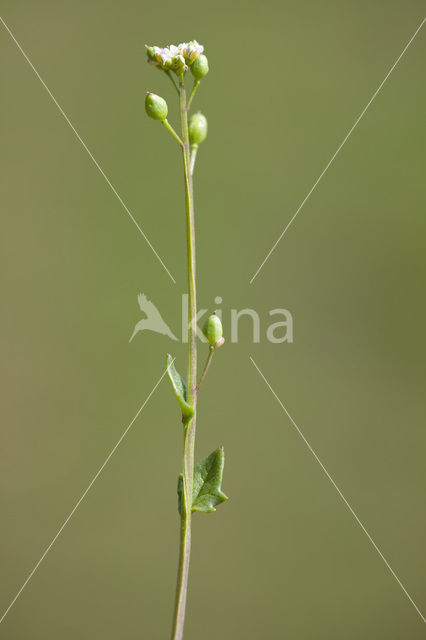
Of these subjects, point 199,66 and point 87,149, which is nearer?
point 199,66

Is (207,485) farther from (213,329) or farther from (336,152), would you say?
(336,152)

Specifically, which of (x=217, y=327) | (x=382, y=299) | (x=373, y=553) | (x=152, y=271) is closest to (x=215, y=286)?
(x=152, y=271)

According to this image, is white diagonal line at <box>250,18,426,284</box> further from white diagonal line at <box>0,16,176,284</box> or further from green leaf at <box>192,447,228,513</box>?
green leaf at <box>192,447,228,513</box>

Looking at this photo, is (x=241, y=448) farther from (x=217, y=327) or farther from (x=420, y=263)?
(x=217, y=327)

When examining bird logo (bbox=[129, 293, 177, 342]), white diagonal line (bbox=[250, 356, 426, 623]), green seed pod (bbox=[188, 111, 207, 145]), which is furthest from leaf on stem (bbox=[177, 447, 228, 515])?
white diagonal line (bbox=[250, 356, 426, 623])

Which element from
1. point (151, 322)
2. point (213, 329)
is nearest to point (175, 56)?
point (213, 329)
